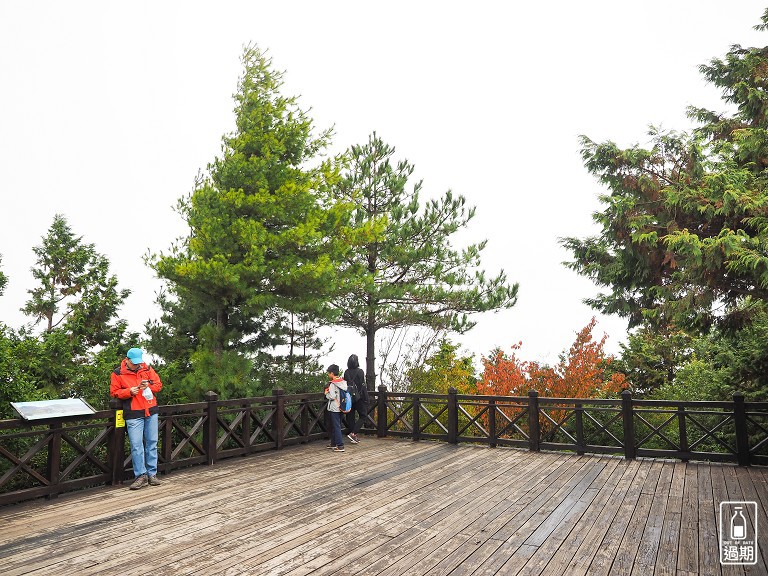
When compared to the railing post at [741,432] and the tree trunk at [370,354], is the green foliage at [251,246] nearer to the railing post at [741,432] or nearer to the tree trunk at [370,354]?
the tree trunk at [370,354]

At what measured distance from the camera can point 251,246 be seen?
12984 millimetres

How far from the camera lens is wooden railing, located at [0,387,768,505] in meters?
6.70

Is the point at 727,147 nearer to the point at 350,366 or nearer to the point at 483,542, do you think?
the point at 350,366

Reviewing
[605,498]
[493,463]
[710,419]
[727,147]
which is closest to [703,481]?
[605,498]

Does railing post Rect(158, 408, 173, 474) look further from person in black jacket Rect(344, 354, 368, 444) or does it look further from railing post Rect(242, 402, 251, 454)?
person in black jacket Rect(344, 354, 368, 444)

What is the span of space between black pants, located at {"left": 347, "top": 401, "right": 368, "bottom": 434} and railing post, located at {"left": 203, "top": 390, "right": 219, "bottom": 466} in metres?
3.18

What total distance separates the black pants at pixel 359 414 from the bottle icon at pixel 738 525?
6.78 m

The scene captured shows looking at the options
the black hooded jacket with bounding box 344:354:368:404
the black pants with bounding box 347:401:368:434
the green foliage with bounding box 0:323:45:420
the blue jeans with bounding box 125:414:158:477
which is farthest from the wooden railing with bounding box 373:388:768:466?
the green foliage with bounding box 0:323:45:420

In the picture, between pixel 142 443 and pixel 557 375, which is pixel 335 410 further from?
pixel 557 375

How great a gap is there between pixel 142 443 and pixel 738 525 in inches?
292

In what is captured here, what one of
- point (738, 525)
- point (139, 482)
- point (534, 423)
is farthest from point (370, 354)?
point (738, 525)

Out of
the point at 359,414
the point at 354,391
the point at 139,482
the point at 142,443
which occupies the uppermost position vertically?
the point at 354,391

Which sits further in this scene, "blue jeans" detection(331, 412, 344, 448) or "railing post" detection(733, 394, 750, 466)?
"blue jeans" detection(331, 412, 344, 448)

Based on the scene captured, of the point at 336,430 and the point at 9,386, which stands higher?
the point at 9,386
